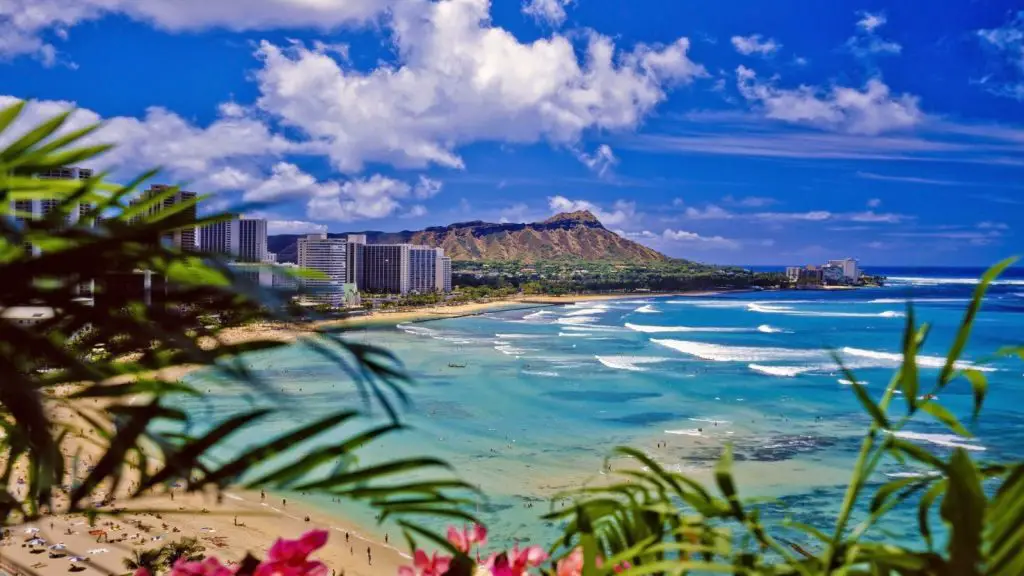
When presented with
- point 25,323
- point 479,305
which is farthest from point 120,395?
point 479,305

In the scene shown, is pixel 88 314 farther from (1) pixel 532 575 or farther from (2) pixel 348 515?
(2) pixel 348 515

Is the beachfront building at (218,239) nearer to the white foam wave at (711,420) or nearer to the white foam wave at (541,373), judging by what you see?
the white foam wave at (711,420)

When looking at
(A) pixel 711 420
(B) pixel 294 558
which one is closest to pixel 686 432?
(A) pixel 711 420

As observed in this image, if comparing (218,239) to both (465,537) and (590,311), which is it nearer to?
(465,537)

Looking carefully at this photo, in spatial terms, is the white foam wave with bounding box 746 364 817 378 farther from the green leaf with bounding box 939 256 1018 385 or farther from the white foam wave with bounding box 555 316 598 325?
the green leaf with bounding box 939 256 1018 385

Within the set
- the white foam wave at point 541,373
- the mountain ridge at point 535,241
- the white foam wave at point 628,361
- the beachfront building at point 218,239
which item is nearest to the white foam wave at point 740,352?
the white foam wave at point 628,361

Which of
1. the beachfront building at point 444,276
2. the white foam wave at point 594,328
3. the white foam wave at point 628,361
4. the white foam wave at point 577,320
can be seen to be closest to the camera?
the white foam wave at point 628,361
